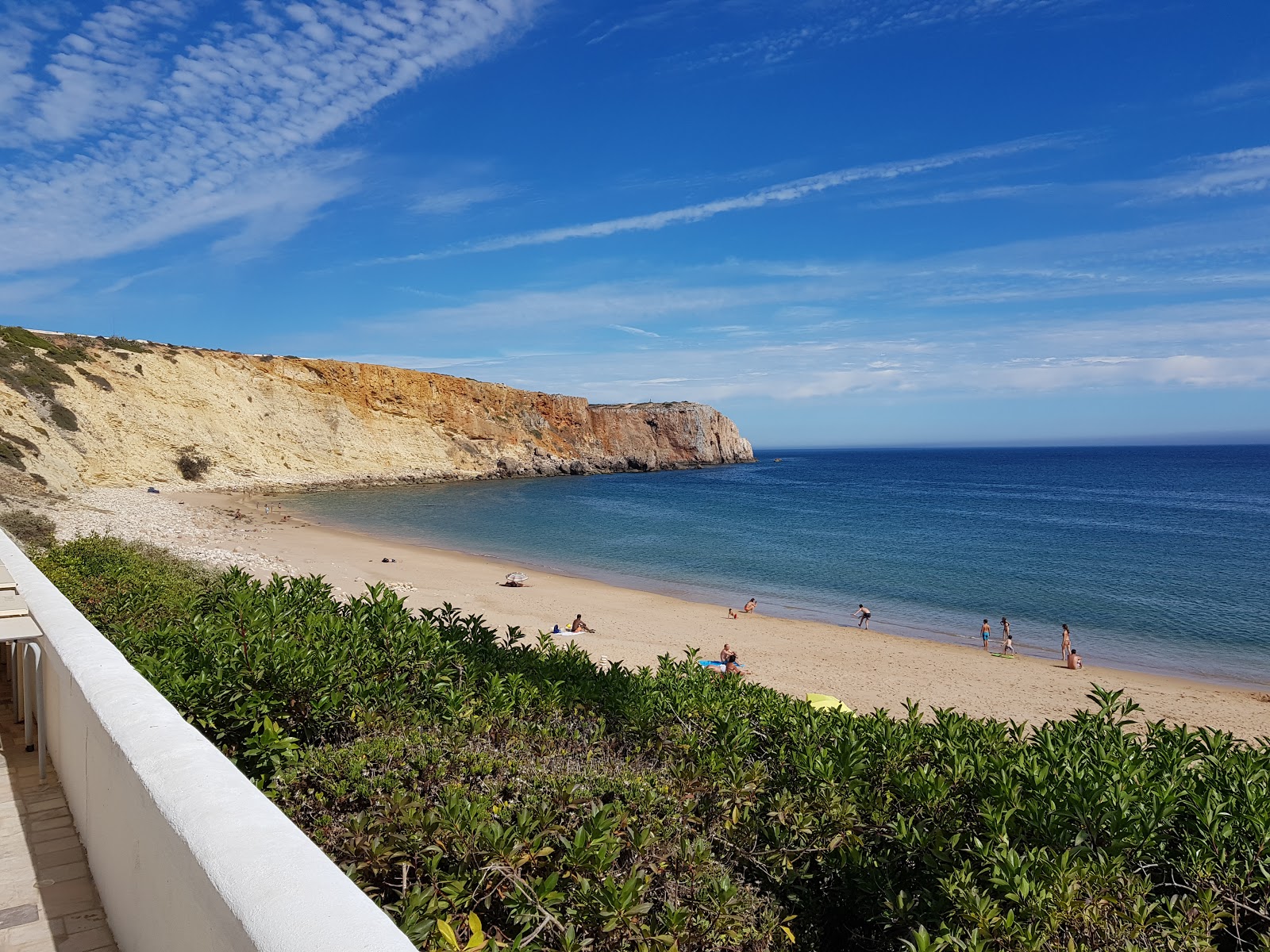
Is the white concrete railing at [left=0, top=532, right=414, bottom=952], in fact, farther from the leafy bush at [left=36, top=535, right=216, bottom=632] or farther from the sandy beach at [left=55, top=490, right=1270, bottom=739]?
the sandy beach at [left=55, top=490, right=1270, bottom=739]

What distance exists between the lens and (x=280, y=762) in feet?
10.6

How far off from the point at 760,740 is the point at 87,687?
3.17m

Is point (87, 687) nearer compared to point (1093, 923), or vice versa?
point (1093, 923)

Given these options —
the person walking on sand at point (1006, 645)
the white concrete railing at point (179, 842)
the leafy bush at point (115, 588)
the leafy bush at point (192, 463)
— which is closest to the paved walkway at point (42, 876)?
the white concrete railing at point (179, 842)

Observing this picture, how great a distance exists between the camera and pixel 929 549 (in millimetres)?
36125

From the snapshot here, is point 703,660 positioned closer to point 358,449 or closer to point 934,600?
point 934,600

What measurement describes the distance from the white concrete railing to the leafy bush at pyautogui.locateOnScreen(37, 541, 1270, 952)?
529 millimetres

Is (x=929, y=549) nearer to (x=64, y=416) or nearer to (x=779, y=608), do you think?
(x=779, y=608)

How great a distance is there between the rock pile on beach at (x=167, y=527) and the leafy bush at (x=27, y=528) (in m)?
1.39

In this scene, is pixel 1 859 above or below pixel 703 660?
above

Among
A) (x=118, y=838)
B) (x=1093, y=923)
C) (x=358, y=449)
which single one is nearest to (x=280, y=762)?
(x=118, y=838)

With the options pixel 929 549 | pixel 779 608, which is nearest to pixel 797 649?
pixel 779 608

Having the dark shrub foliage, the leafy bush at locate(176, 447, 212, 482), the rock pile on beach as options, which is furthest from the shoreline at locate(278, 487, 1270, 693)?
the dark shrub foliage

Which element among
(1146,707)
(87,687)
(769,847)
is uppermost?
(87,687)
